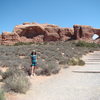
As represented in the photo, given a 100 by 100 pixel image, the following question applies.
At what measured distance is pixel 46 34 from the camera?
65.4 meters

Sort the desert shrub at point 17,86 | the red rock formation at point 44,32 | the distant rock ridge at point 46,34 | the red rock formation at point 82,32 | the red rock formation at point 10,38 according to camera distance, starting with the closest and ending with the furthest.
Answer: the desert shrub at point 17,86, the red rock formation at point 10,38, the red rock formation at point 82,32, the distant rock ridge at point 46,34, the red rock formation at point 44,32

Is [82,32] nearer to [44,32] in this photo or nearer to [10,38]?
[44,32]

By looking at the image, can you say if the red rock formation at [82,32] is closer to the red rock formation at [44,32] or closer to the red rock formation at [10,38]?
the red rock formation at [44,32]

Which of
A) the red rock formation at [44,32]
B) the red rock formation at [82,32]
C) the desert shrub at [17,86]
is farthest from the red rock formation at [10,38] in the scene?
the desert shrub at [17,86]

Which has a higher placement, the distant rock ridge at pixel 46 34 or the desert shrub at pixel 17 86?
the distant rock ridge at pixel 46 34

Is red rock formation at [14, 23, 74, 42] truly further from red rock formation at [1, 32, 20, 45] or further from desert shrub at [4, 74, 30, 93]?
desert shrub at [4, 74, 30, 93]

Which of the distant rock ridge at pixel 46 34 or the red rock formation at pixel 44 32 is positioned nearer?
the distant rock ridge at pixel 46 34

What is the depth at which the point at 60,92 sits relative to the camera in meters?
6.45

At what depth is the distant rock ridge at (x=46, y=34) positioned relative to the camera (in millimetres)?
63000

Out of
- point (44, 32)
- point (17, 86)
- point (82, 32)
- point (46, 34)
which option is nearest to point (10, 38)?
point (44, 32)

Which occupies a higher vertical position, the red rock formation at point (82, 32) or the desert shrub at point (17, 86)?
the red rock formation at point (82, 32)

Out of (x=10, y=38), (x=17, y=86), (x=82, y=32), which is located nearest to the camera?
(x=17, y=86)

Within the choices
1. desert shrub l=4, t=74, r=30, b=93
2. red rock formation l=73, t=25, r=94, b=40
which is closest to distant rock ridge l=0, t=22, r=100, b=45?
red rock formation l=73, t=25, r=94, b=40

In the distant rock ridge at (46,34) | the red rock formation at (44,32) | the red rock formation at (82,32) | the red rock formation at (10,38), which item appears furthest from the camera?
the red rock formation at (44,32)
